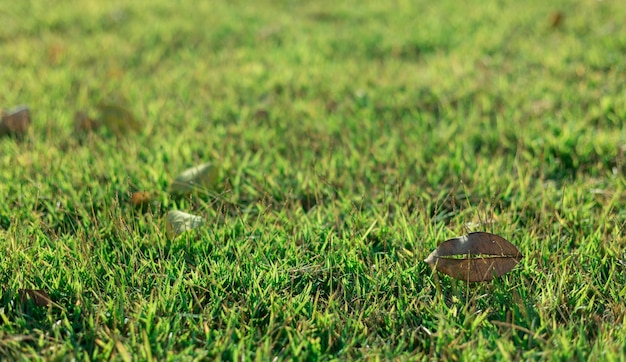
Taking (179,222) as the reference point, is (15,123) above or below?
above

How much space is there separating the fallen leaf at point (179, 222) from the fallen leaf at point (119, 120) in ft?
3.06

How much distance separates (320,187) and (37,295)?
1.00m

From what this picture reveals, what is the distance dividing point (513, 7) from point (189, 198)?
3227 mm

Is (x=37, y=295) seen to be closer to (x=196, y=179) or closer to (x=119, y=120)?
(x=196, y=179)

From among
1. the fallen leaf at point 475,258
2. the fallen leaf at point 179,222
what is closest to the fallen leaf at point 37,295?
the fallen leaf at point 179,222

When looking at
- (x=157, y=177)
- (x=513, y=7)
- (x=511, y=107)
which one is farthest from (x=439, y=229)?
(x=513, y=7)

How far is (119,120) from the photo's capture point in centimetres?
292

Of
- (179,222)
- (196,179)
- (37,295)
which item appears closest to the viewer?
(37,295)

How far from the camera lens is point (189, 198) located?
7.53 feet

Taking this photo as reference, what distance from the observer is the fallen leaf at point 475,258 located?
1.79m

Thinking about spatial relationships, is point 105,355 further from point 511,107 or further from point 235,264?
point 511,107

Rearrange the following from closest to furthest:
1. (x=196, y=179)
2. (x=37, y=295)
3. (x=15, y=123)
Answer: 1. (x=37, y=295)
2. (x=196, y=179)
3. (x=15, y=123)

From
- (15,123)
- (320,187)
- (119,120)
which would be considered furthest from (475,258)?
(15,123)

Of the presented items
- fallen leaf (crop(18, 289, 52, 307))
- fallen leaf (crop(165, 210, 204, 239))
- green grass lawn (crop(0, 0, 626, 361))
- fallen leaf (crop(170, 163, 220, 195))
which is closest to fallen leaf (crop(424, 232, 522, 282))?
green grass lawn (crop(0, 0, 626, 361))
